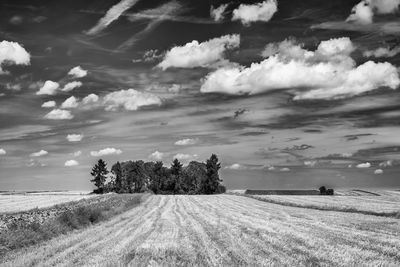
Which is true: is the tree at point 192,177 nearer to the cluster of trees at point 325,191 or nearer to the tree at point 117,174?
the tree at point 117,174

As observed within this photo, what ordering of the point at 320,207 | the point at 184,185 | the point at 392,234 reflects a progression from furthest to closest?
the point at 184,185, the point at 320,207, the point at 392,234

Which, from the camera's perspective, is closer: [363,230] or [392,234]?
[392,234]

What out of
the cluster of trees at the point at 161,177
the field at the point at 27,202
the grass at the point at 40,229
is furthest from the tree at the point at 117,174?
the grass at the point at 40,229

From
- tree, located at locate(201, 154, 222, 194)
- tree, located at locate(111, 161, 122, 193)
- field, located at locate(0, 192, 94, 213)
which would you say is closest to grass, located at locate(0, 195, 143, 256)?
field, located at locate(0, 192, 94, 213)

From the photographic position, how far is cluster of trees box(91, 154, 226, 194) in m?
141

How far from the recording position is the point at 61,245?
66.9 ft

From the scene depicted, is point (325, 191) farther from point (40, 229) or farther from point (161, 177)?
point (40, 229)

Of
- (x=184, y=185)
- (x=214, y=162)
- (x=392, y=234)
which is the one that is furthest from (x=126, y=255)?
(x=184, y=185)

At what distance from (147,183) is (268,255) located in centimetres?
15320

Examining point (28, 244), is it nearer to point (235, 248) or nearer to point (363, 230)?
point (235, 248)

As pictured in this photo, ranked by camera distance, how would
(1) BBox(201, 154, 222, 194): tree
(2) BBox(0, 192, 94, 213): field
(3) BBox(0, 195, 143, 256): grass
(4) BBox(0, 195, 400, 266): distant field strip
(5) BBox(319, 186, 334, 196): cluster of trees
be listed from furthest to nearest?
(1) BBox(201, 154, 222, 194): tree < (5) BBox(319, 186, 334, 196): cluster of trees < (2) BBox(0, 192, 94, 213): field < (3) BBox(0, 195, 143, 256): grass < (4) BBox(0, 195, 400, 266): distant field strip

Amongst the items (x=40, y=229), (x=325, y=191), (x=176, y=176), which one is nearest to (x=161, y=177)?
(x=176, y=176)

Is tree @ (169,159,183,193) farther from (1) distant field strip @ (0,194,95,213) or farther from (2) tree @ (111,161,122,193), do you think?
(1) distant field strip @ (0,194,95,213)

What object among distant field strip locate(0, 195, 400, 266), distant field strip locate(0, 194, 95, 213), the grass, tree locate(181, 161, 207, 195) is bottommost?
distant field strip locate(0, 195, 400, 266)
